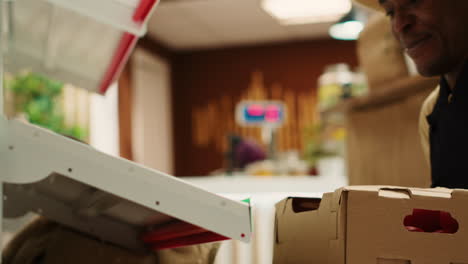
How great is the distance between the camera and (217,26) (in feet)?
19.1

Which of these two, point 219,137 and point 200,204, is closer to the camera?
point 200,204

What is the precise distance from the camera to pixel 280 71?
A: 656 centimetres

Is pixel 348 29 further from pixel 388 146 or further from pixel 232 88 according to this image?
pixel 232 88

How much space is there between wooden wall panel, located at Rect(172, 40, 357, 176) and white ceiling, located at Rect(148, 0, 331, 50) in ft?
0.62

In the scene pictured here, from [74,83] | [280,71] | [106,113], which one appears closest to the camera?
[74,83]

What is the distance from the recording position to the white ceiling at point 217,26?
16.8 feet

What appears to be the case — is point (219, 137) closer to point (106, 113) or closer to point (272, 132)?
point (106, 113)

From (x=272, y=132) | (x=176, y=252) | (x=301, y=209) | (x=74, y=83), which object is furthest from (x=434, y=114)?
(x=272, y=132)

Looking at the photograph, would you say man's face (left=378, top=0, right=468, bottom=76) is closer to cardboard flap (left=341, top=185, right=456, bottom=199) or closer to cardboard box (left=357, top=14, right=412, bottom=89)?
cardboard flap (left=341, top=185, right=456, bottom=199)

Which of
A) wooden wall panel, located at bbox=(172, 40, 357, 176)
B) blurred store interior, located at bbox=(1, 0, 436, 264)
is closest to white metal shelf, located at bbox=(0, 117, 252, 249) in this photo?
blurred store interior, located at bbox=(1, 0, 436, 264)

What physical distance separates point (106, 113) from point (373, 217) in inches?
189

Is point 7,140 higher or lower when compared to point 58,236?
higher

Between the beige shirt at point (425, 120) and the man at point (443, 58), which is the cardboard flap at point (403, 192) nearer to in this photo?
the man at point (443, 58)

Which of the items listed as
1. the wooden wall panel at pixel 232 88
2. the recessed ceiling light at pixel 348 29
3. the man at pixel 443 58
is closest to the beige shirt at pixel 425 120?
the man at pixel 443 58
